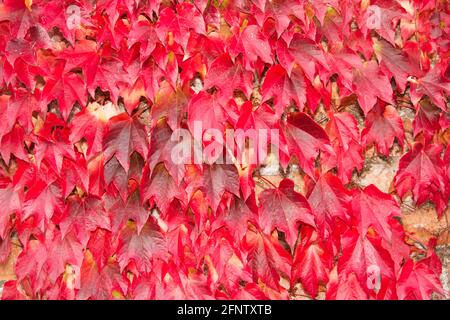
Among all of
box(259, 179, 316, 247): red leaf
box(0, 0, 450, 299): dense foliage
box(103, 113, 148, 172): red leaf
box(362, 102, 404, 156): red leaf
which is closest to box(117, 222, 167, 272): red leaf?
box(0, 0, 450, 299): dense foliage

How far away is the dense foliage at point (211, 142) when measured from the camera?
1.46m

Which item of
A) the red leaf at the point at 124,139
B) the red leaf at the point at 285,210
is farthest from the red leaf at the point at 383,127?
the red leaf at the point at 124,139

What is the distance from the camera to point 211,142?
143 centimetres

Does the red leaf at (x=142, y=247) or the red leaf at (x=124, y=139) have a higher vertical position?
the red leaf at (x=124, y=139)

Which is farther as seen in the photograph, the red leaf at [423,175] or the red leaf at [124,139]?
the red leaf at [423,175]

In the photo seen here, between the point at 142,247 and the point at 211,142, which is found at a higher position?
the point at 211,142

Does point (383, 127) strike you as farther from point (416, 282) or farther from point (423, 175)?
point (416, 282)

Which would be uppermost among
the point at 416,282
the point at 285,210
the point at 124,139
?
the point at 124,139
